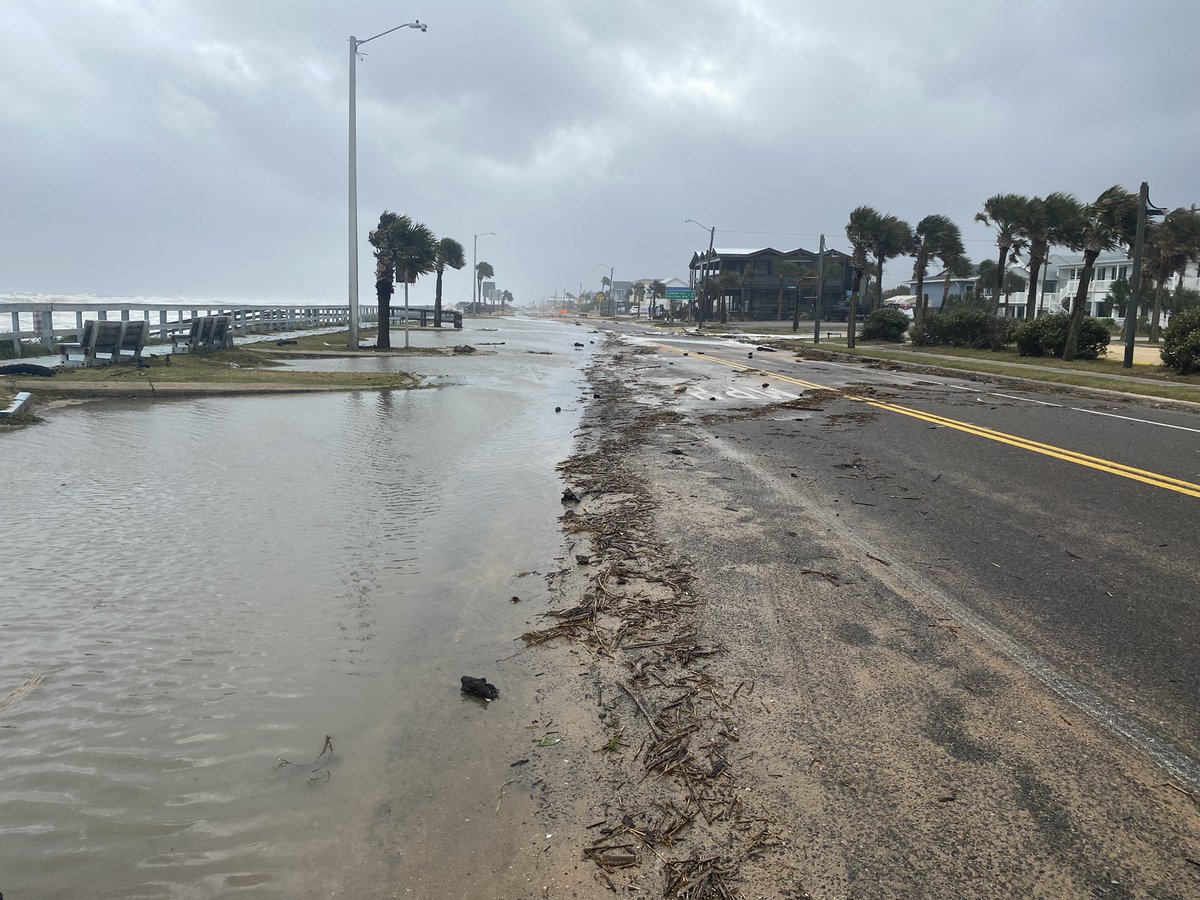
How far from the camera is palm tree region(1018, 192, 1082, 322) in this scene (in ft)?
Answer: 140

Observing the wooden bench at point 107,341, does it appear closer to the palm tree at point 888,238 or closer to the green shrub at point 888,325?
the green shrub at point 888,325

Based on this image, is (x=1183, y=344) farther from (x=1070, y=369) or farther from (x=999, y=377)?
(x=999, y=377)

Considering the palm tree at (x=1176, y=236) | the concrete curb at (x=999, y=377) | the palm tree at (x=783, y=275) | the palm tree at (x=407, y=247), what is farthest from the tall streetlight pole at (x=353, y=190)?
the palm tree at (x=783, y=275)

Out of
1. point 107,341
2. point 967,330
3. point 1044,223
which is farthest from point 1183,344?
point 107,341

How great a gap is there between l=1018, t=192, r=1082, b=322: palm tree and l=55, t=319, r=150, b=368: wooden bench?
3940cm

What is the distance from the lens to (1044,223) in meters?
43.3

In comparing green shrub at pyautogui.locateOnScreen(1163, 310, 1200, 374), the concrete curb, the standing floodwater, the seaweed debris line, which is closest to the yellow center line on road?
the seaweed debris line

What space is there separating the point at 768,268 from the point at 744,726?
106681mm

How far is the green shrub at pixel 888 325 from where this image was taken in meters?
46.5

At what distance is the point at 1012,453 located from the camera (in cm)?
1041

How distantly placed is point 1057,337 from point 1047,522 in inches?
1128

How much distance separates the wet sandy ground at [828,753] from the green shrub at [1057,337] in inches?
1166

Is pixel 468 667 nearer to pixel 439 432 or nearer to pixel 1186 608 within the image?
pixel 1186 608

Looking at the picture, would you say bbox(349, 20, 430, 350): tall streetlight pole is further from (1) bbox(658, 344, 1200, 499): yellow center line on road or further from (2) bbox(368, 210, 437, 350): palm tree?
(1) bbox(658, 344, 1200, 499): yellow center line on road
